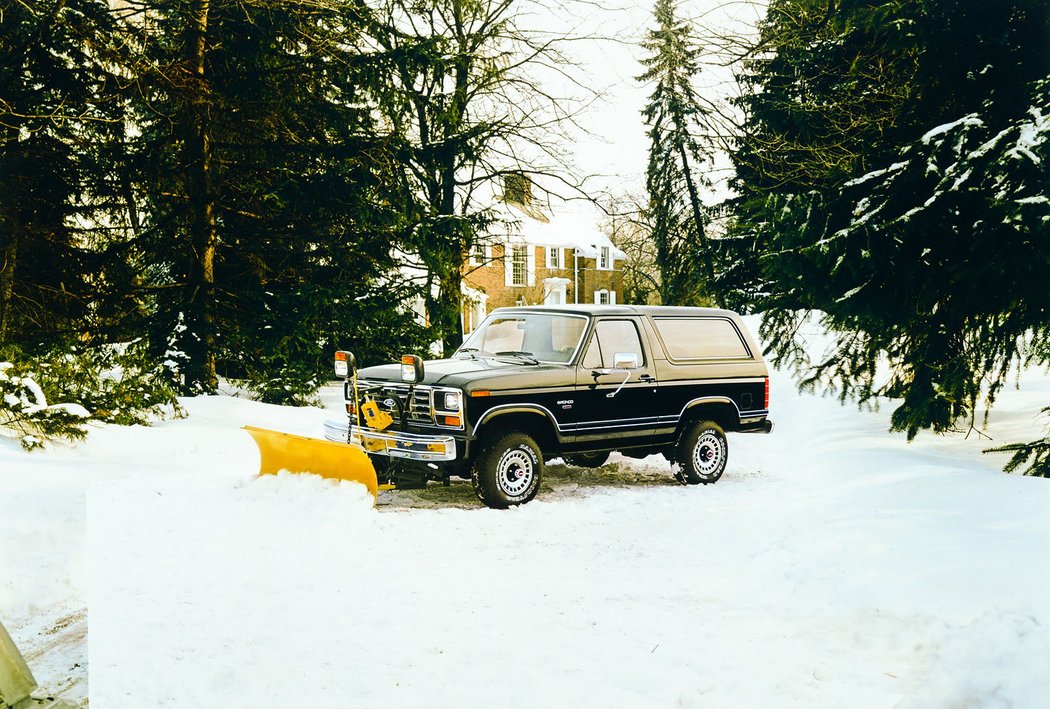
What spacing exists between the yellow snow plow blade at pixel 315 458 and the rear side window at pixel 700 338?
13.6ft

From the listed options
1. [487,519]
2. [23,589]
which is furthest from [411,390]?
[23,589]

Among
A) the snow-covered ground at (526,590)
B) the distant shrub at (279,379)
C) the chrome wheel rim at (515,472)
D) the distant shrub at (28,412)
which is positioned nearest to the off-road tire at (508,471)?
the chrome wheel rim at (515,472)

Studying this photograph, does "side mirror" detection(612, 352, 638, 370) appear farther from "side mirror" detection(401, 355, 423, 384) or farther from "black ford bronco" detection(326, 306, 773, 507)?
"side mirror" detection(401, 355, 423, 384)

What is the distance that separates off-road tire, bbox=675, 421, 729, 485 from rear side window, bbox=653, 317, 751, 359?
897 millimetres

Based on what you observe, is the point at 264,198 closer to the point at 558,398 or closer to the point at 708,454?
the point at 558,398

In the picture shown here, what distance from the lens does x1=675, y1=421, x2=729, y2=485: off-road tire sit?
11047 mm

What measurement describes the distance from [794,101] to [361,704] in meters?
13.9

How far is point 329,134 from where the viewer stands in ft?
62.9

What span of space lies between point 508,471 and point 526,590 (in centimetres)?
294

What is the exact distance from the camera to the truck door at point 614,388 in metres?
10.1

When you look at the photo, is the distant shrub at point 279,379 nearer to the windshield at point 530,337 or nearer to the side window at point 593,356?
the windshield at point 530,337

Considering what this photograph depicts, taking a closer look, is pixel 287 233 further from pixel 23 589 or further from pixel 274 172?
pixel 23 589

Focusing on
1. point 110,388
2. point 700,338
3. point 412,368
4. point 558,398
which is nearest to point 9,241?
point 110,388

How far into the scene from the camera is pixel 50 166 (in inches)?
628
